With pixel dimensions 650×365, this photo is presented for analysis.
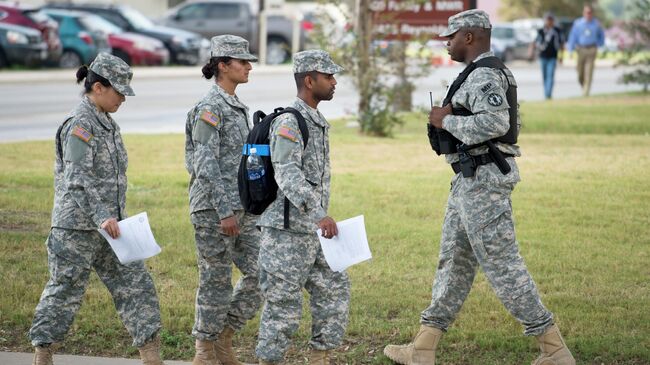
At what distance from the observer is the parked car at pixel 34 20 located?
30.3m

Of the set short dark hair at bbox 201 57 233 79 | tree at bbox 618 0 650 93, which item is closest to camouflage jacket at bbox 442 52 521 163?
short dark hair at bbox 201 57 233 79

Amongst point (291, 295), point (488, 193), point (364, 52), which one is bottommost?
point (291, 295)

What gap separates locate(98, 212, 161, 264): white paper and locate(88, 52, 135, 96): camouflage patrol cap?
0.67 meters

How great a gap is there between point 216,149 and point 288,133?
2.40ft

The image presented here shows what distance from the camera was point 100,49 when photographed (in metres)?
31.4

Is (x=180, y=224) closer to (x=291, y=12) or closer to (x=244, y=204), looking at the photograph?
(x=244, y=204)

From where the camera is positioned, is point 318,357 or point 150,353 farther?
point 150,353

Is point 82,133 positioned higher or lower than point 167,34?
lower

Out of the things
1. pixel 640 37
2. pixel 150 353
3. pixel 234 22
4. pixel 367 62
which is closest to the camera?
pixel 150 353

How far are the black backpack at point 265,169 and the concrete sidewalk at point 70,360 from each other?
1289 millimetres

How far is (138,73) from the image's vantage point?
104ft

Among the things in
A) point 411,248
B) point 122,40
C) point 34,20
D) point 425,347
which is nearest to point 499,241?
point 425,347

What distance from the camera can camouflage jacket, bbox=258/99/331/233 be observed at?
569 cm

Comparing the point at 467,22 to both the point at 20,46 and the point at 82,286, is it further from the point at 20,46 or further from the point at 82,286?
the point at 20,46
